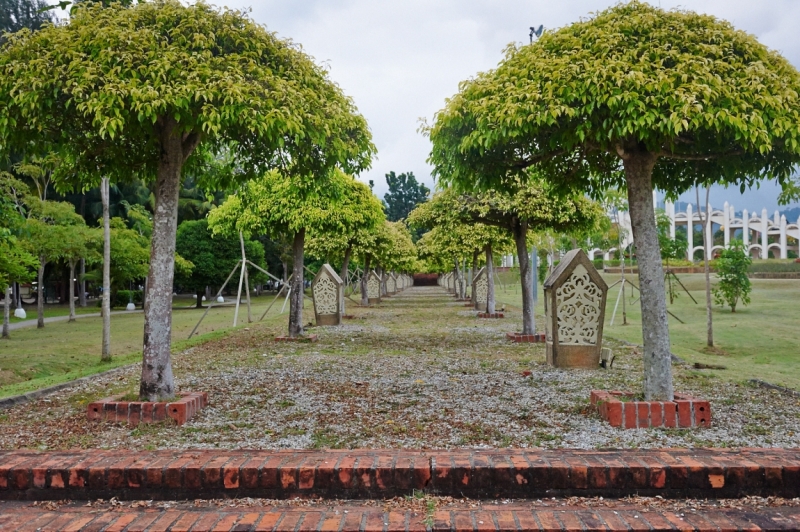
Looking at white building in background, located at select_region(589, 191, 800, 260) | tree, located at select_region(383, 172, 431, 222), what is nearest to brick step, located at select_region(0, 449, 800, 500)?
white building in background, located at select_region(589, 191, 800, 260)

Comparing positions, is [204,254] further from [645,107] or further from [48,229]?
[645,107]

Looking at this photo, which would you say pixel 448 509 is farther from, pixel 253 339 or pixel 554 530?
pixel 253 339

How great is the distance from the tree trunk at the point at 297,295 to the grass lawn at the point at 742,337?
24.2ft

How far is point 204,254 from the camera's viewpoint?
43.3m

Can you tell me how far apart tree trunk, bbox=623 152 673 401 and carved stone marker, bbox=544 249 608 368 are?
3.28 meters

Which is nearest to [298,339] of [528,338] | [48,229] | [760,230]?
[528,338]

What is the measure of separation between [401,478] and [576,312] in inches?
243

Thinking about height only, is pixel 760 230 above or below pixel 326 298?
above

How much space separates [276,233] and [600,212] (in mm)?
7902

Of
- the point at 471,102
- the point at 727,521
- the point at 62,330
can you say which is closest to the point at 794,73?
the point at 471,102

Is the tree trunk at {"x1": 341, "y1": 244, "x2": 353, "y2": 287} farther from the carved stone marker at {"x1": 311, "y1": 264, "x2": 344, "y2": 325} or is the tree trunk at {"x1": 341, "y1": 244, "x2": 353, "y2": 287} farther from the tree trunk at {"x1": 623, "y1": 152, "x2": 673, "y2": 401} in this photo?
the tree trunk at {"x1": 623, "y1": 152, "x2": 673, "y2": 401}

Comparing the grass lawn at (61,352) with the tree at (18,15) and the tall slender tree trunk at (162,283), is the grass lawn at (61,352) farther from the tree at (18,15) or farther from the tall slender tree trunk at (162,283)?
the tree at (18,15)

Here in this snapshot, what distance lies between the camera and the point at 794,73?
5547mm

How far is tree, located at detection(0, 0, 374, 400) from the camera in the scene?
17.7 feet
